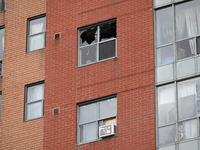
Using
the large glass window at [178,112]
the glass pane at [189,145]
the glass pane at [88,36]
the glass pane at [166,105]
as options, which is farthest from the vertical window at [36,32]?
the glass pane at [189,145]

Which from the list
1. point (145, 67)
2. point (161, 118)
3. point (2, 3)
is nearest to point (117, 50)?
point (145, 67)

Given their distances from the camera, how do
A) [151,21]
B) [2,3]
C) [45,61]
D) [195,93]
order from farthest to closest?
[2,3] < [45,61] < [151,21] < [195,93]

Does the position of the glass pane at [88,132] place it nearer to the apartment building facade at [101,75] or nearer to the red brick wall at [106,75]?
the apartment building facade at [101,75]

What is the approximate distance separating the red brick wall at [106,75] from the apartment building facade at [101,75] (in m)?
0.04

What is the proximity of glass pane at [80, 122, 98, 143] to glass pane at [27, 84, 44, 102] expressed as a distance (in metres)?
2.89

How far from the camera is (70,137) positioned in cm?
3491

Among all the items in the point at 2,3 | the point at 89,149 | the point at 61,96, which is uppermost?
the point at 2,3

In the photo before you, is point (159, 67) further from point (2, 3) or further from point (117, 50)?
point (2, 3)

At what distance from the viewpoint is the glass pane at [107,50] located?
117 ft

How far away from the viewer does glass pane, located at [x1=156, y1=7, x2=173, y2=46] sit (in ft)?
113

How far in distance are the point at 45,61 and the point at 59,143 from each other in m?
→ 4.02

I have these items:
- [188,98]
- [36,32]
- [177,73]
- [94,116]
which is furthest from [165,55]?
[36,32]

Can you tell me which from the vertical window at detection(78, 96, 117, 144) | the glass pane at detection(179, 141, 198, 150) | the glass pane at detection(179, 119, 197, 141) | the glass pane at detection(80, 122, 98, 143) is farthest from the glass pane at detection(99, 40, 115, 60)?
the glass pane at detection(179, 141, 198, 150)

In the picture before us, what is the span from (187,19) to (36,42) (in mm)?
7561
